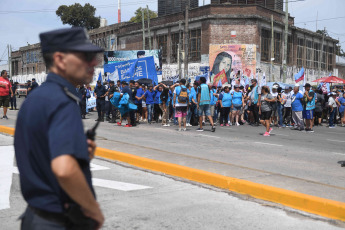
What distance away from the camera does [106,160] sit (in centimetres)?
821

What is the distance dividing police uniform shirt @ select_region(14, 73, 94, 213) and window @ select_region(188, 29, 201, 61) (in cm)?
3333

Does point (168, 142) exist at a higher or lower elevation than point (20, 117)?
lower

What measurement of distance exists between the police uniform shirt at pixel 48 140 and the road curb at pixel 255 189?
3.77 m

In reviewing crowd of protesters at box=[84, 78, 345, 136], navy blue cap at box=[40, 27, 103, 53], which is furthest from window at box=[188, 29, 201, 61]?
navy blue cap at box=[40, 27, 103, 53]

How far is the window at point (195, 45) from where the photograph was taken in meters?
34.9

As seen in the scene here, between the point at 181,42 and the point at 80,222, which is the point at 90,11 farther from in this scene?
the point at 80,222

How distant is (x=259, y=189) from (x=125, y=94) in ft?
34.3

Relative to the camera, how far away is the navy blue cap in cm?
195

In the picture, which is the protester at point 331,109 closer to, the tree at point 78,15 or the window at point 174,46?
the window at point 174,46

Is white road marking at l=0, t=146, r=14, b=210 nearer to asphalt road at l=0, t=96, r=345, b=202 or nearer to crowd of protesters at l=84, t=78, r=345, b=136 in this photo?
asphalt road at l=0, t=96, r=345, b=202

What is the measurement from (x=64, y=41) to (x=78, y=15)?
6445cm

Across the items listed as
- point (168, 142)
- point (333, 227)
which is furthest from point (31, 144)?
Answer: point (168, 142)

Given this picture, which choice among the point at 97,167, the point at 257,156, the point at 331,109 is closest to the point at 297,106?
the point at 331,109

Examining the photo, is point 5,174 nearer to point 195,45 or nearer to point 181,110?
point 181,110
